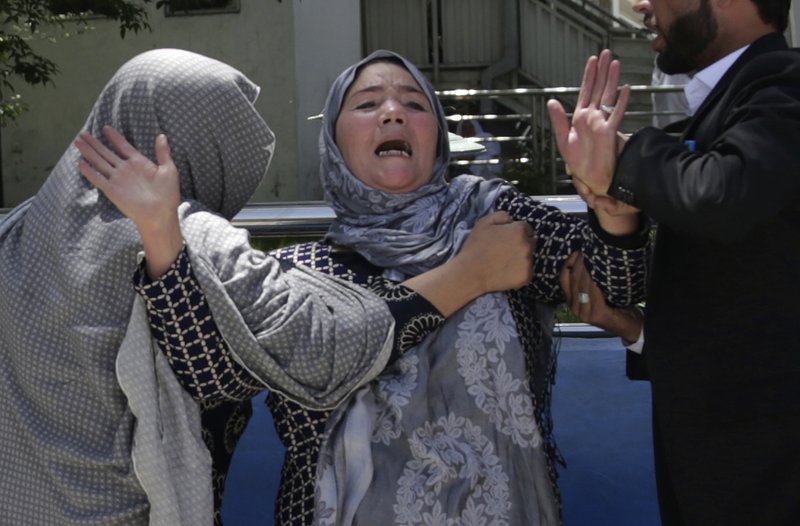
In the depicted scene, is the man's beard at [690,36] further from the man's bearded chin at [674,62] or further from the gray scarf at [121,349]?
the gray scarf at [121,349]

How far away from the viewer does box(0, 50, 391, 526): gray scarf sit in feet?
6.98

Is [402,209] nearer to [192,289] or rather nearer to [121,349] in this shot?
[192,289]

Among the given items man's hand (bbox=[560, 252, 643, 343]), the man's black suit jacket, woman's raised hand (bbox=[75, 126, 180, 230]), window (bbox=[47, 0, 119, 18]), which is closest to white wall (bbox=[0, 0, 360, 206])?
window (bbox=[47, 0, 119, 18])

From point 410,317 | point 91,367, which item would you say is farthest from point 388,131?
point 91,367

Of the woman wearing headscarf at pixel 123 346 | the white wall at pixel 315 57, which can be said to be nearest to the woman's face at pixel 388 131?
the woman wearing headscarf at pixel 123 346

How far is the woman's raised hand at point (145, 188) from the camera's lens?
82.3 inches

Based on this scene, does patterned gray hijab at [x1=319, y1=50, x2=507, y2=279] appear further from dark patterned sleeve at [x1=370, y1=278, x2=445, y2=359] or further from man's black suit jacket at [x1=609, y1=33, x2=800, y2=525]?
man's black suit jacket at [x1=609, y1=33, x2=800, y2=525]

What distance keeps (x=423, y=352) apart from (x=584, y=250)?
→ 1.23 feet

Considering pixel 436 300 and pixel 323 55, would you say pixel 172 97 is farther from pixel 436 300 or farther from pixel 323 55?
pixel 323 55

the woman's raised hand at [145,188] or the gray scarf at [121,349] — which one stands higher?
the woman's raised hand at [145,188]

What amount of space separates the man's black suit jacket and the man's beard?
82mm

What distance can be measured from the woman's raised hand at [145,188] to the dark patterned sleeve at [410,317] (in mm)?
458

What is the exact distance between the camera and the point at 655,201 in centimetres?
191

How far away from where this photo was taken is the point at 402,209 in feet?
8.57
